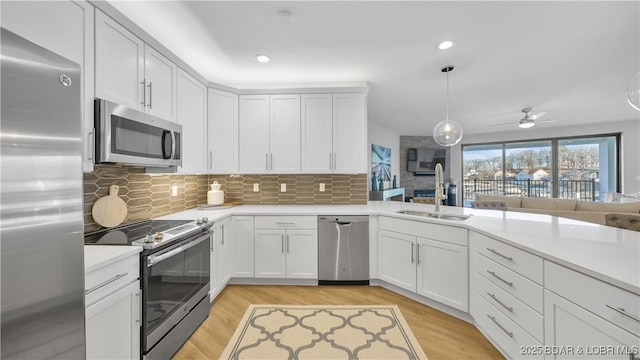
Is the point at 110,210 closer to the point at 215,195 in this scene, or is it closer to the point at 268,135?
the point at 215,195

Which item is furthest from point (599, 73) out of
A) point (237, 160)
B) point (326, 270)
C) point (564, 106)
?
A: point (237, 160)

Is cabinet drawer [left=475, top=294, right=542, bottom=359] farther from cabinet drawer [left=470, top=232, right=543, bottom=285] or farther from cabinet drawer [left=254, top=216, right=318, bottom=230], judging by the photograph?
cabinet drawer [left=254, top=216, right=318, bottom=230]

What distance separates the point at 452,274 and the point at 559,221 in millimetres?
977

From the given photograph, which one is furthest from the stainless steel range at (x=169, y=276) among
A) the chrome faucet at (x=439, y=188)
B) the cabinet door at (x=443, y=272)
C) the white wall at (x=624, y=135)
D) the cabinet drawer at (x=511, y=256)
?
the white wall at (x=624, y=135)

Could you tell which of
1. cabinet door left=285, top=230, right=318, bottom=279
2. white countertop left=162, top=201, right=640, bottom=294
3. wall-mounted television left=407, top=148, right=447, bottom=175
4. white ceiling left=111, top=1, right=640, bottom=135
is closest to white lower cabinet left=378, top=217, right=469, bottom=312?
white countertop left=162, top=201, right=640, bottom=294

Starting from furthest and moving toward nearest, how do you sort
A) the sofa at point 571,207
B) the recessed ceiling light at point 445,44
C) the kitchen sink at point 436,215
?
the sofa at point 571,207 < the kitchen sink at point 436,215 < the recessed ceiling light at point 445,44

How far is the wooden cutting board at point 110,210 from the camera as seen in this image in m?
1.86

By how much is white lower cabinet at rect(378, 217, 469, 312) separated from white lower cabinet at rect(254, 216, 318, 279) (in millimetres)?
793

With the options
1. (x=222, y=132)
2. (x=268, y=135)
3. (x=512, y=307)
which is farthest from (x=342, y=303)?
(x=222, y=132)

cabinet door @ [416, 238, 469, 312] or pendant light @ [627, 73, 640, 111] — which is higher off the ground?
pendant light @ [627, 73, 640, 111]

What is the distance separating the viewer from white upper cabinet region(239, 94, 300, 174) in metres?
3.30

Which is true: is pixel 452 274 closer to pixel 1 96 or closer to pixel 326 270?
pixel 326 270

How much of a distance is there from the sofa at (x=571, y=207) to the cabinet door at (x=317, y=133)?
339 cm

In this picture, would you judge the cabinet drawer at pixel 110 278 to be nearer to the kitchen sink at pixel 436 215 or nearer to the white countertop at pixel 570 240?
the white countertop at pixel 570 240
